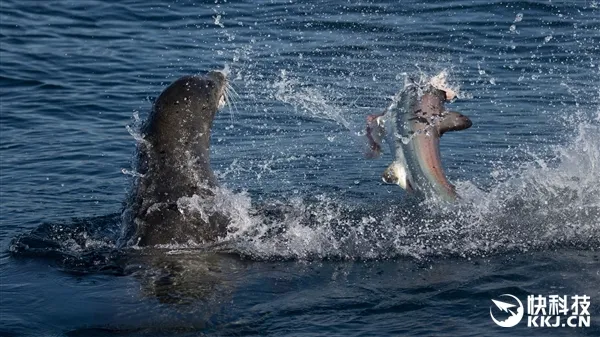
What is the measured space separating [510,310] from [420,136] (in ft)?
6.47

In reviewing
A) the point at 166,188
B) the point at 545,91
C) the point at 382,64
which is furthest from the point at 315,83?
the point at 166,188

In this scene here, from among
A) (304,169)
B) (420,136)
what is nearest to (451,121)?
(420,136)

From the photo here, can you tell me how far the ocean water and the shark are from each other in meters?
0.25

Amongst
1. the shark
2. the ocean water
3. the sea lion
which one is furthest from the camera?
the shark

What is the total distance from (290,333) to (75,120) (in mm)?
7019

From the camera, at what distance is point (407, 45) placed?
15.1 metres

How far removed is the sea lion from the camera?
8938mm

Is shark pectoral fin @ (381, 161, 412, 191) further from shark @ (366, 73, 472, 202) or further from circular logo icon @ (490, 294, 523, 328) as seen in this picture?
circular logo icon @ (490, 294, 523, 328)

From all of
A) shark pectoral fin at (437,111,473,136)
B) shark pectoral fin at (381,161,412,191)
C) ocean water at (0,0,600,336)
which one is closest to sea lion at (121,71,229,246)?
ocean water at (0,0,600,336)

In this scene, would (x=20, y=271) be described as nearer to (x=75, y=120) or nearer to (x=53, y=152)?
(x=53, y=152)

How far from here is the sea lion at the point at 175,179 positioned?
8.94 meters

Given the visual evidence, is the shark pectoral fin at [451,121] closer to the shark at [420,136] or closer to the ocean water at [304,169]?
the shark at [420,136]

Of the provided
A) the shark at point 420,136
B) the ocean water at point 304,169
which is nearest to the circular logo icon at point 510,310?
the ocean water at point 304,169

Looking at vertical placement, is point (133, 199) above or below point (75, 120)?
below
